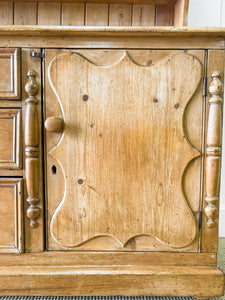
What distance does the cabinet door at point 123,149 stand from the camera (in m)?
0.72

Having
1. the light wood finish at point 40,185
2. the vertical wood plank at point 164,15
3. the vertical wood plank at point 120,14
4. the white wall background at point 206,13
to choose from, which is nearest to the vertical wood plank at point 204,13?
the white wall background at point 206,13

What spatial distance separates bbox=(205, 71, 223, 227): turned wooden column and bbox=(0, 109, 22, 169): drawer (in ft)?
1.94

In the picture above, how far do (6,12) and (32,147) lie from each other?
648 mm

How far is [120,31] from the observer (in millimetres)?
692

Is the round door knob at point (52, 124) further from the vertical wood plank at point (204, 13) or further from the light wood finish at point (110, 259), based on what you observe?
the vertical wood plank at point (204, 13)

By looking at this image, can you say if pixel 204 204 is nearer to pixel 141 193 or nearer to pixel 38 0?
pixel 141 193

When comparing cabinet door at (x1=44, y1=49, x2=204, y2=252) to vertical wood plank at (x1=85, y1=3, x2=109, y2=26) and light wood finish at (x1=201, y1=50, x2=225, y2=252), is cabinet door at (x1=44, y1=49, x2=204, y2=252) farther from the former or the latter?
vertical wood plank at (x1=85, y1=3, x2=109, y2=26)

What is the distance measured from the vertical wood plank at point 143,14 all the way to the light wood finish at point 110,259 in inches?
35.1

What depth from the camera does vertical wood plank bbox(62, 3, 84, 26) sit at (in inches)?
38.5

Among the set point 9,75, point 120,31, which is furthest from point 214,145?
point 9,75

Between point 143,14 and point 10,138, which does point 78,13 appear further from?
point 10,138

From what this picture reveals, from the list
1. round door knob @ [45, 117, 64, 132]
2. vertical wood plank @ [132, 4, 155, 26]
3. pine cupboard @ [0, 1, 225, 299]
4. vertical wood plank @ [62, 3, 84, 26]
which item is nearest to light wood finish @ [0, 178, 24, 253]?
pine cupboard @ [0, 1, 225, 299]

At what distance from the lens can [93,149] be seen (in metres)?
0.74

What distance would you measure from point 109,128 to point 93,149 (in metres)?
0.08
